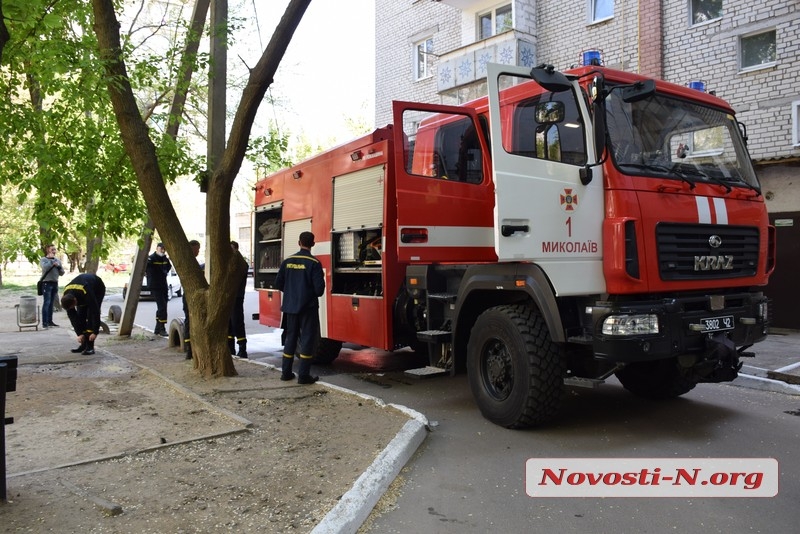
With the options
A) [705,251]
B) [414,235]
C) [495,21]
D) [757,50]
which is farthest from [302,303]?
[495,21]

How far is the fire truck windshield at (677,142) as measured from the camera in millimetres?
4914

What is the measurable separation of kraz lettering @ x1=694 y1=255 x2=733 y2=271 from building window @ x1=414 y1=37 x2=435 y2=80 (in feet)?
49.4

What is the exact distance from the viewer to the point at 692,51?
12.4 metres

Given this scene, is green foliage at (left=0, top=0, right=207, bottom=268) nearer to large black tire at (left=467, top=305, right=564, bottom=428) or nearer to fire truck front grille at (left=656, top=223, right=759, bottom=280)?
large black tire at (left=467, top=305, right=564, bottom=428)

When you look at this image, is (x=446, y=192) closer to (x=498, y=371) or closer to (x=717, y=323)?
(x=498, y=371)

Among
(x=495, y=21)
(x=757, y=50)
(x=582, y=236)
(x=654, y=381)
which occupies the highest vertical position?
(x=495, y=21)

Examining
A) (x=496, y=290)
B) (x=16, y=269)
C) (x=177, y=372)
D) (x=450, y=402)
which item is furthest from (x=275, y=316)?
(x=16, y=269)

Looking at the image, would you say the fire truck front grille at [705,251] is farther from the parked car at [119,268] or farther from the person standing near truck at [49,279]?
the parked car at [119,268]

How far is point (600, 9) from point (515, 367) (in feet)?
39.4

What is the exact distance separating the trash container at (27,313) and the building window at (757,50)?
1510 centimetres

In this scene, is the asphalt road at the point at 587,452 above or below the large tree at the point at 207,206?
below

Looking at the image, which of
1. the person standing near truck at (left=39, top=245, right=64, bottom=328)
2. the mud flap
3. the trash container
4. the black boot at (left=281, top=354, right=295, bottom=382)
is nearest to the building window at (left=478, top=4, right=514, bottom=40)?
the person standing near truck at (left=39, top=245, right=64, bottom=328)

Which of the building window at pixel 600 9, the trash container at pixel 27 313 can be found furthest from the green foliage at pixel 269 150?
the building window at pixel 600 9

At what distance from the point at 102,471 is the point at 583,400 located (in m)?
4.40
